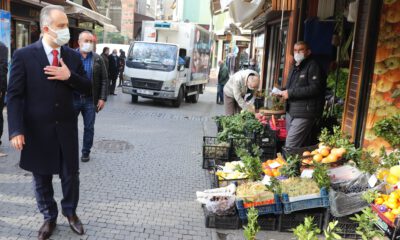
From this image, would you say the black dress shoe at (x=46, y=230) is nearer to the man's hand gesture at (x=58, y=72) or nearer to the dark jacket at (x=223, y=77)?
the man's hand gesture at (x=58, y=72)

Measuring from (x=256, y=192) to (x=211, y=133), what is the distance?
20.0ft

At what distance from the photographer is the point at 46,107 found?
371 centimetres

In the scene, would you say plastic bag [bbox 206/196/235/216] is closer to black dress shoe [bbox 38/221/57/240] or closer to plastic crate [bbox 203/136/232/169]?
black dress shoe [bbox 38/221/57/240]

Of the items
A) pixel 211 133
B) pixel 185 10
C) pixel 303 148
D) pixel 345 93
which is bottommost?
pixel 211 133

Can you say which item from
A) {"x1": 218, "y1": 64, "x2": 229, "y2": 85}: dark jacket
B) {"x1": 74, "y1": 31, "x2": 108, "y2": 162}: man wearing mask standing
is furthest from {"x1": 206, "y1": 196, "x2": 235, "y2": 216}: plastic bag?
{"x1": 218, "y1": 64, "x2": 229, "y2": 85}: dark jacket

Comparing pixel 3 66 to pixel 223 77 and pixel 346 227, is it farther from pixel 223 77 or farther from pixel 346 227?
pixel 223 77

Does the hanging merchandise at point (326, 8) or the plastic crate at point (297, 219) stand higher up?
the hanging merchandise at point (326, 8)

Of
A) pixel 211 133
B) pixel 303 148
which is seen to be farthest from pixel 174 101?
pixel 303 148

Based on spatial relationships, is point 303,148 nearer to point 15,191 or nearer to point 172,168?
point 172,168

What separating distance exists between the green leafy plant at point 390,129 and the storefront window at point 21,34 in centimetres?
1203

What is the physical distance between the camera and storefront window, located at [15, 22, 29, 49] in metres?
13.7

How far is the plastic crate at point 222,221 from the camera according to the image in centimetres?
456

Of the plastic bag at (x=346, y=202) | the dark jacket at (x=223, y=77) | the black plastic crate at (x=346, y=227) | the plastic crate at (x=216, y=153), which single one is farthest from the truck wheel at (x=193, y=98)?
the black plastic crate at (x=346, y=227)

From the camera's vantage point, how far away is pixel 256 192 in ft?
15.1
